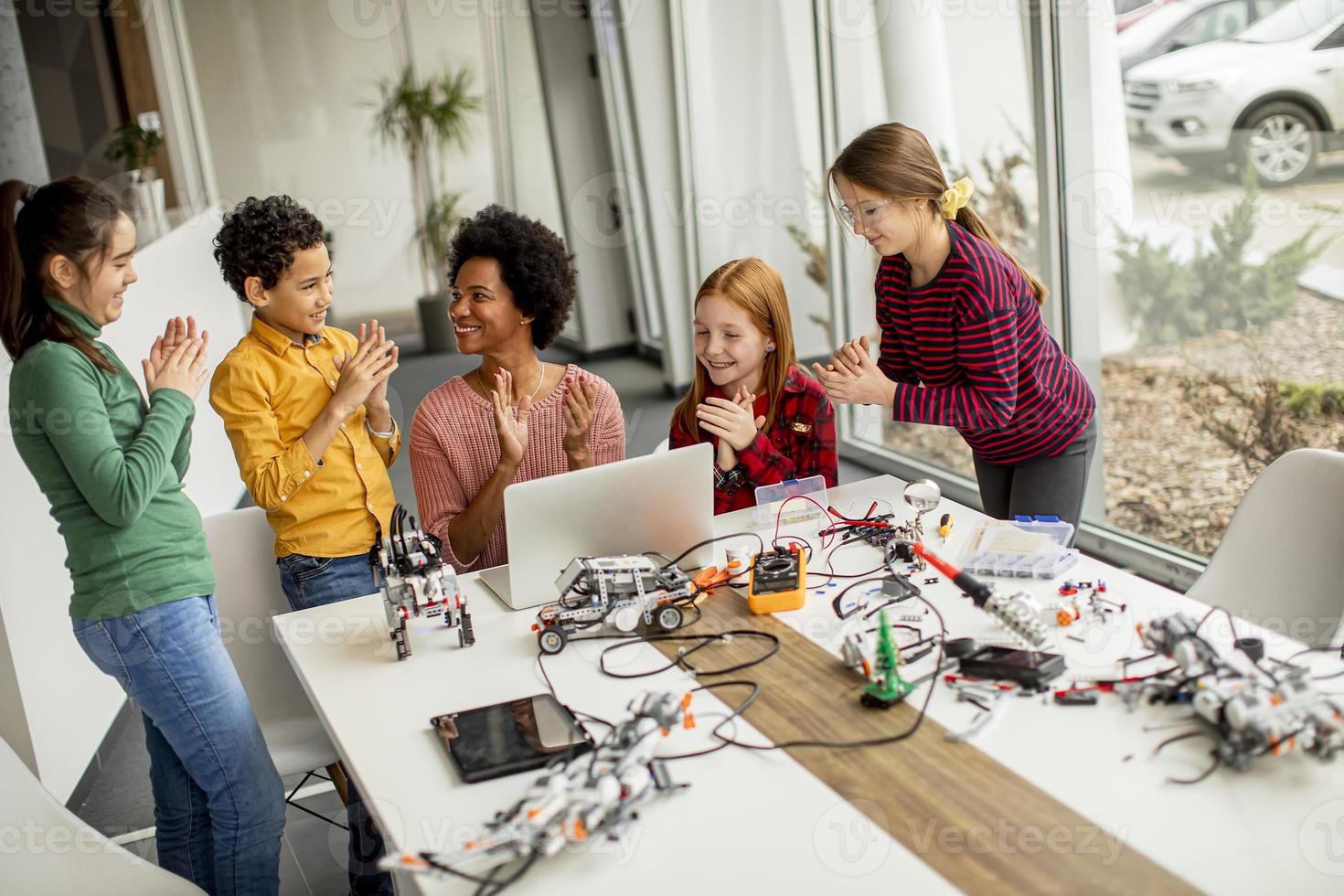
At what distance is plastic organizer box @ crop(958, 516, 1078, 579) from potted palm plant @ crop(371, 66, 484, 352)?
6354mm

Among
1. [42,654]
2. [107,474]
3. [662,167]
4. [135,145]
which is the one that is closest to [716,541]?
[107,474]

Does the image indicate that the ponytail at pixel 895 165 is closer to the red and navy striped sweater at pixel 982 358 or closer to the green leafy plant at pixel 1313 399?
the red and navy striped sweater at pixel 982 358

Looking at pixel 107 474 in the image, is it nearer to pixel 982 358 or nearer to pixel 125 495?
pixel 125 495

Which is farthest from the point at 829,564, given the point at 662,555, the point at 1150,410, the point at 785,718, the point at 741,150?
the point at 741,150

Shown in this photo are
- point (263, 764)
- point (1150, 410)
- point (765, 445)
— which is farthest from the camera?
point (1150, 410)

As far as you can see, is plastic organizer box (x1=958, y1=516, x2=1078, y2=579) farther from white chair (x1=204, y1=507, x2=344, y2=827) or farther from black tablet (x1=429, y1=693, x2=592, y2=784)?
white chair (x1=204, y1=507, x2=344, y2=827)

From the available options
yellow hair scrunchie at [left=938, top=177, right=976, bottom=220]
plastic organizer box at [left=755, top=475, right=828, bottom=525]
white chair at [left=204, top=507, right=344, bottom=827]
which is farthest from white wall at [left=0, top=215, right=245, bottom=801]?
yellow hair scrunchie at [left=938, top=177, right=976, bottom=220]

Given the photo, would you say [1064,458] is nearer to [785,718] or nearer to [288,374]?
[785,718]

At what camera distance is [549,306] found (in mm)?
2521

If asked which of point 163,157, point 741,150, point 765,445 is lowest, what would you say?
point 765,445

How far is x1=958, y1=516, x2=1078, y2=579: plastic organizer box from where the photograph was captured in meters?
1.98

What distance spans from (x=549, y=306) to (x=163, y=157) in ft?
19.3

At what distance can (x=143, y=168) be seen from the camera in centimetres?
575

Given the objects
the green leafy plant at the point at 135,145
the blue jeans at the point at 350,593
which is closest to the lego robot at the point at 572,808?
the blue jeans at the point at 350,593
